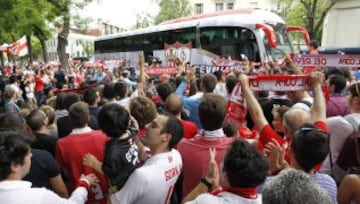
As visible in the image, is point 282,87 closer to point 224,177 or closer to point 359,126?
point 359,126

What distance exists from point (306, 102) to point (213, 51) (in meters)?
15.0

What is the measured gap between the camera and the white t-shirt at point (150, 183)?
278 cm

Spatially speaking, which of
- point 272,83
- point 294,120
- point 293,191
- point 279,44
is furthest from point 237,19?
point 293,191

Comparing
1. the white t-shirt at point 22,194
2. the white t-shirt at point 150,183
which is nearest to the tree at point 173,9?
the white t-shirt at point 150,183

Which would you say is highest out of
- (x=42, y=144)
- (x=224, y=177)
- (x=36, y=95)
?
(x=224, y=177)

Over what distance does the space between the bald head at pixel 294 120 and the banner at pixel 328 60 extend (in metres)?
3.84

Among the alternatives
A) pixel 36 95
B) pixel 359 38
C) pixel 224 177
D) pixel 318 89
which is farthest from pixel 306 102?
pixel 359 38

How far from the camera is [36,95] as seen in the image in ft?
50.4

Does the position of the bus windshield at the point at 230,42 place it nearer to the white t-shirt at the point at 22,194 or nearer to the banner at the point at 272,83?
the banner at the point at 272,83

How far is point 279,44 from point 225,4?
43956 millimetres

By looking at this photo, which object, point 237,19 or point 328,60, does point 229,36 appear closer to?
point 237,19

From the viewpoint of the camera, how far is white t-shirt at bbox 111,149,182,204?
9.12 feet

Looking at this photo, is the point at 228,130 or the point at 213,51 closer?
the point at 228,130

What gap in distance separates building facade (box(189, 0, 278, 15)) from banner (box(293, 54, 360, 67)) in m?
54.8
